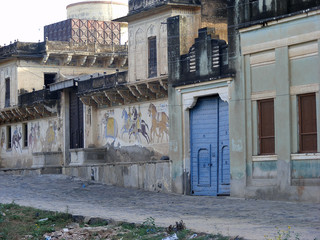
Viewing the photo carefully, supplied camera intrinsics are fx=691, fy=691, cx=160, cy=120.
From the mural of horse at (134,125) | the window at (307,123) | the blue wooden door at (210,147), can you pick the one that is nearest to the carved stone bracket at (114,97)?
the mural of horse at (134,125)

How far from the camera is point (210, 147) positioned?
2183 centimetres

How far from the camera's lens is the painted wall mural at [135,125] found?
96.2ft

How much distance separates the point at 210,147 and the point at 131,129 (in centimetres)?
1009

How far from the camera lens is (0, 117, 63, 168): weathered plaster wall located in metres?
38.0

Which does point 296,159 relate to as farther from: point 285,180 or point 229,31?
point 229,31

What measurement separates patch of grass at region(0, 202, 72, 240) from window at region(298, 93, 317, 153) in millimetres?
6391

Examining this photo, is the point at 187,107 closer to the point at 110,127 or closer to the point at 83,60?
the point at 110,127

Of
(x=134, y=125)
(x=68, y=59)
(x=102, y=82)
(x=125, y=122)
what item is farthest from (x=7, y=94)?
(x=134, y=125)

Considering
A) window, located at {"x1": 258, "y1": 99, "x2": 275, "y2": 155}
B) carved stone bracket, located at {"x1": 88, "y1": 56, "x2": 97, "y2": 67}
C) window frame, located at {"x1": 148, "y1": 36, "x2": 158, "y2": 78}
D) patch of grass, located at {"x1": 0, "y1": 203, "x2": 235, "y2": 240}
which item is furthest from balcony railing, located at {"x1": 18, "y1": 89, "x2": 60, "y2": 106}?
window, located at {"x1": 258, "y1": 99, "x2": 275, "y2": 155}

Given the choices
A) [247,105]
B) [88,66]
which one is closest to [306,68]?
[247,105]

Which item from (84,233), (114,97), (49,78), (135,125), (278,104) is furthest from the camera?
(49,78)

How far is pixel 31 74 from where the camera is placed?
137ft

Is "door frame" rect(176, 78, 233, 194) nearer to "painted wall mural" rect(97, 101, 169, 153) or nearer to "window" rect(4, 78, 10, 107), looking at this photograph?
"painted wall mural" rect(97, 101, 169, 153)

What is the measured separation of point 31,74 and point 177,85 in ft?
68.4
